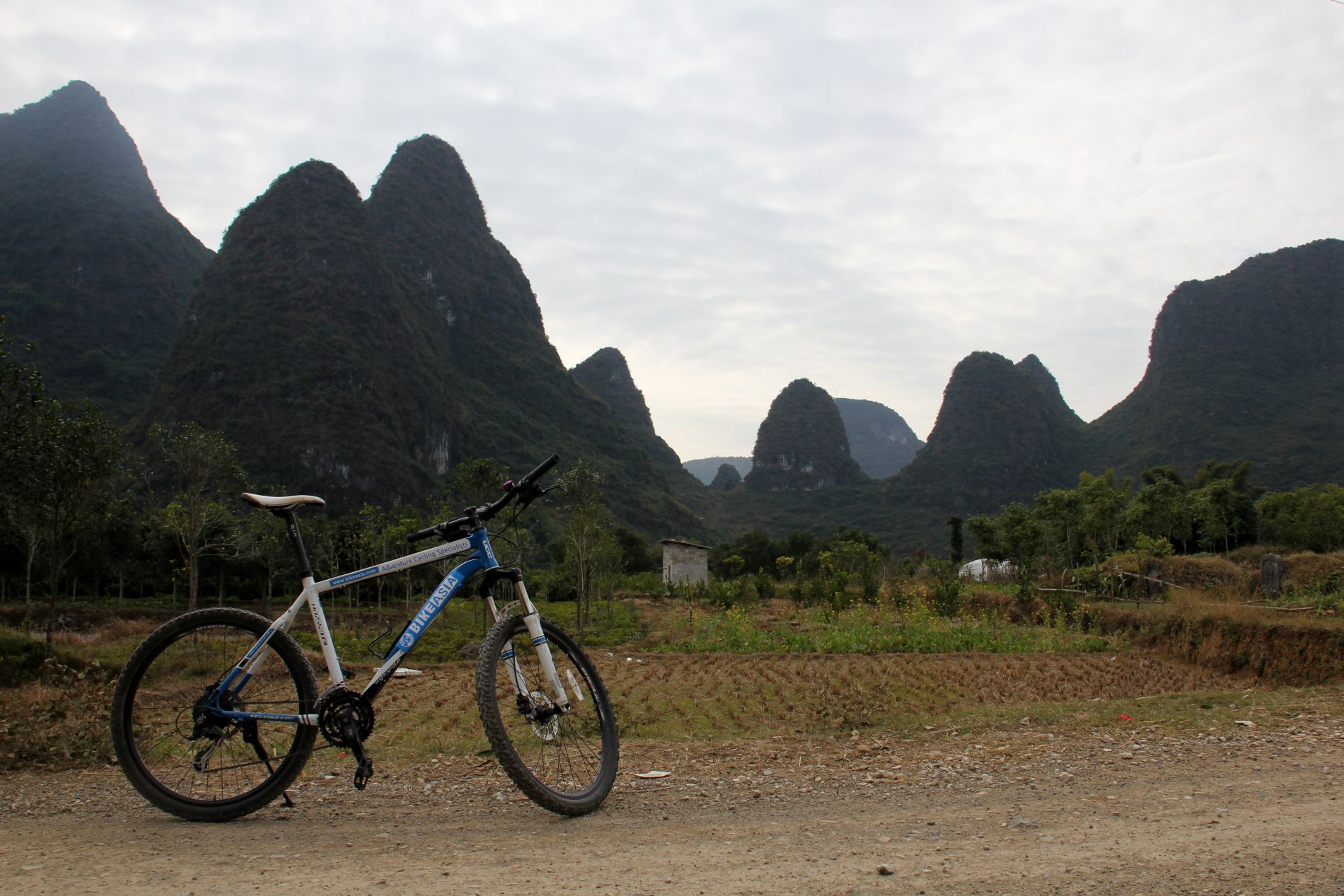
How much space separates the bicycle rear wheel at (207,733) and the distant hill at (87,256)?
8950cm

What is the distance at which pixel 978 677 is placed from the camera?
10.1 meters

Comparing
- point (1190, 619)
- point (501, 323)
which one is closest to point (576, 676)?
point (1190, 619)

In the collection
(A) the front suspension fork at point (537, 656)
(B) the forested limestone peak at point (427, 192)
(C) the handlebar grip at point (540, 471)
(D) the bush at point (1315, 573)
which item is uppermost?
(B) the forested limestone peak at point (427, 192)

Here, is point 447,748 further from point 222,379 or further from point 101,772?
point 222,379

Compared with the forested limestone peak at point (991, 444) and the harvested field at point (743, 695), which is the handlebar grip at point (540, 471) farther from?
the forested limestone peak at point (991, 444)

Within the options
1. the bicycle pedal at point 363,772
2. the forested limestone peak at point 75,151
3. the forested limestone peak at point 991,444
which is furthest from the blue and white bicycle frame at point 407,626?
the forested limestone peak at point 75,151

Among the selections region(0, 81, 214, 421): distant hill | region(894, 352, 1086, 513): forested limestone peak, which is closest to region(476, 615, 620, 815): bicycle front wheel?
region(0, 81, 214, 421): distant hill

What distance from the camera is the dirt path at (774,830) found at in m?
2.39

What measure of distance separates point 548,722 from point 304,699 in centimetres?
97

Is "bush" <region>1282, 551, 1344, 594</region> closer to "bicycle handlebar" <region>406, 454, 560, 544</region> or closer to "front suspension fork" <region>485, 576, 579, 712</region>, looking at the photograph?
"front suspension fork" <region>485, 576, 579, 712</region>

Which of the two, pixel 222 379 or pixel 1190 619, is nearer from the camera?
pixel 1190 619

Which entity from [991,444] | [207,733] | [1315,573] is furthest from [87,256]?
[991,444]

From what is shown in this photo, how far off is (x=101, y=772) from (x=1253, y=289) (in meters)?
130

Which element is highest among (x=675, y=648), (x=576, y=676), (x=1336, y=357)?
(x=1336, y=357)
